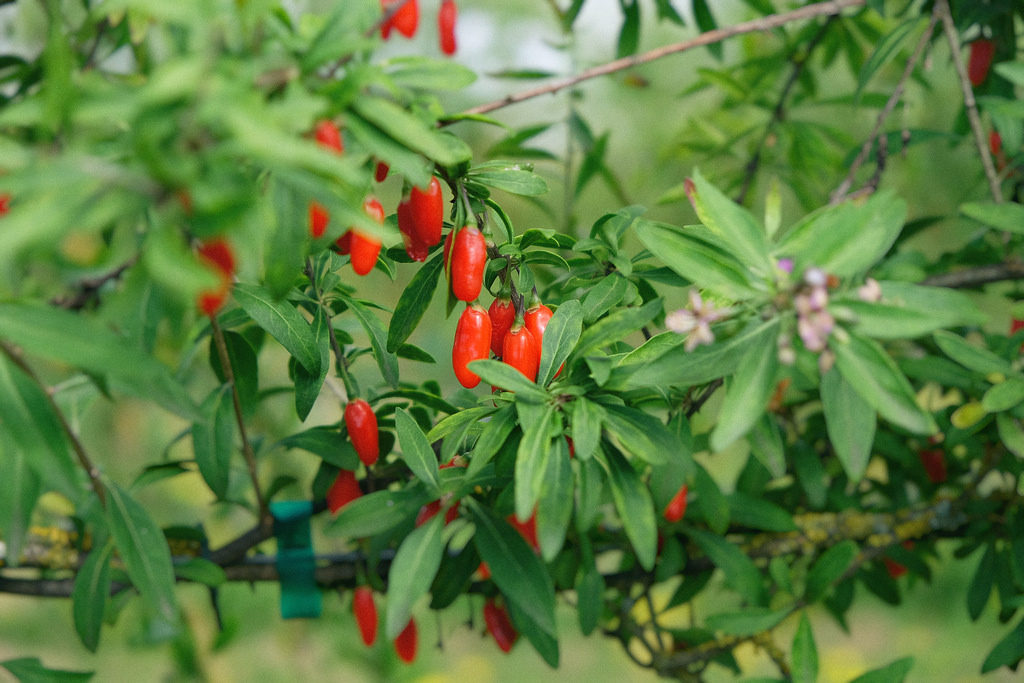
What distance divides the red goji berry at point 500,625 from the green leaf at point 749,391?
372 mm

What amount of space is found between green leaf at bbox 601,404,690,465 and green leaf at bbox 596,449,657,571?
0.09ft

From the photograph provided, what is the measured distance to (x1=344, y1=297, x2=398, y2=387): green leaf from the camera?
46 cm

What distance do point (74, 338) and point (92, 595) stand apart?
0.29m

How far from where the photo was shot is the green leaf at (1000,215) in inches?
16.7

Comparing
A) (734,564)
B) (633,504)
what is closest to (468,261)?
(633,504)

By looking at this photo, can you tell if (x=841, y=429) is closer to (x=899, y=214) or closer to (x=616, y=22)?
(x=899, y=214)

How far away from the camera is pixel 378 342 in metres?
0.47

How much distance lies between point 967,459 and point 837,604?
205mm

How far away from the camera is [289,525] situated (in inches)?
23.0

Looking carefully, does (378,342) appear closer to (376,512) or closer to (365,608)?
(376,512)

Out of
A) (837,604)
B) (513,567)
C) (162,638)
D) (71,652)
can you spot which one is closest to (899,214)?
(513,567)

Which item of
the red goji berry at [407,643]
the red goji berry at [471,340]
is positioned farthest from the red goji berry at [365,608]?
the red goji berry at [471,340]

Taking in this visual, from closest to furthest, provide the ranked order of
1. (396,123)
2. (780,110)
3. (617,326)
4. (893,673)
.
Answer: (396,123) → (617,326) → (893,673) → (780,110)

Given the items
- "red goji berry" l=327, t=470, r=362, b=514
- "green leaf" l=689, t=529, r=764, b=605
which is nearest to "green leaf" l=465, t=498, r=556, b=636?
"red goji berry" l=327, t=470, r=362, b=514
